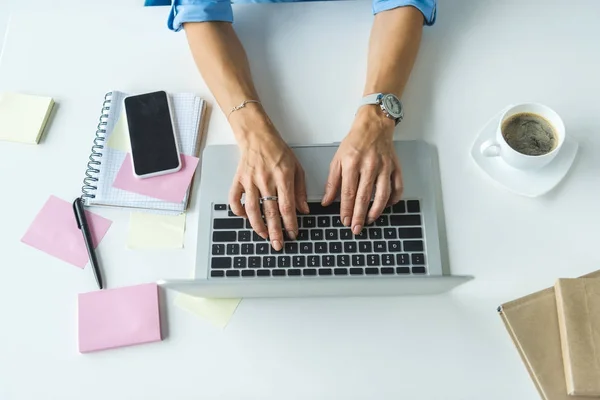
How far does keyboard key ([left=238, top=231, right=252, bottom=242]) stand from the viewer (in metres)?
0.73

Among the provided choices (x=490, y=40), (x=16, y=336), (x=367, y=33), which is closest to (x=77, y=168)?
(x=16, y=336)

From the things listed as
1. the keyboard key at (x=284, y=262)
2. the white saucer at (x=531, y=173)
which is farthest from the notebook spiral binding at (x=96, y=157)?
the white saucer at (x=531, y=173)

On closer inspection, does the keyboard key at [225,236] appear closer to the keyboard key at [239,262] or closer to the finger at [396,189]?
the keyboard key at [239,262]

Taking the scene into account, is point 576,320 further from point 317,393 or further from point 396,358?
point 317,393

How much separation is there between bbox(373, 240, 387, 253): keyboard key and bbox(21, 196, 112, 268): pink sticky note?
43 centimetres

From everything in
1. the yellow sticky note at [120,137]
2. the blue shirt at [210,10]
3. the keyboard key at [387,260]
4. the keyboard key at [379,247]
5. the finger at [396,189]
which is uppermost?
the blue shirt at [210,10]

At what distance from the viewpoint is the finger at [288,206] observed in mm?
712

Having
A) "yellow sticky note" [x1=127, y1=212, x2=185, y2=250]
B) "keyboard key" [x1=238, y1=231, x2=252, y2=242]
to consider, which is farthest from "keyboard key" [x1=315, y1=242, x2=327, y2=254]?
"yellow sticky note" [x1=127, y1=212, x2=185, y2=250]

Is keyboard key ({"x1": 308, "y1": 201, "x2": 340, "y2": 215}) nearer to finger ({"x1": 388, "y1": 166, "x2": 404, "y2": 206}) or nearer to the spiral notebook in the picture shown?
finger ({"x1": 388, "y1": 166, "x2": 404, "y2": 206})

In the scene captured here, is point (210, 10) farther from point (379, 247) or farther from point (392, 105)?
point (379, 247)

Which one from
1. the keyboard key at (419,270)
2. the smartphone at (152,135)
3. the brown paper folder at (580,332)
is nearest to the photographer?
the brown paper folder at (580,332)

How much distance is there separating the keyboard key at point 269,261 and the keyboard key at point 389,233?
17cm

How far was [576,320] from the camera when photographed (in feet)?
2.01

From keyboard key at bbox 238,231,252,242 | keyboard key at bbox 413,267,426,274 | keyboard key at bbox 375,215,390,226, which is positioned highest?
keyboard key at bbox 375,215,390,226
